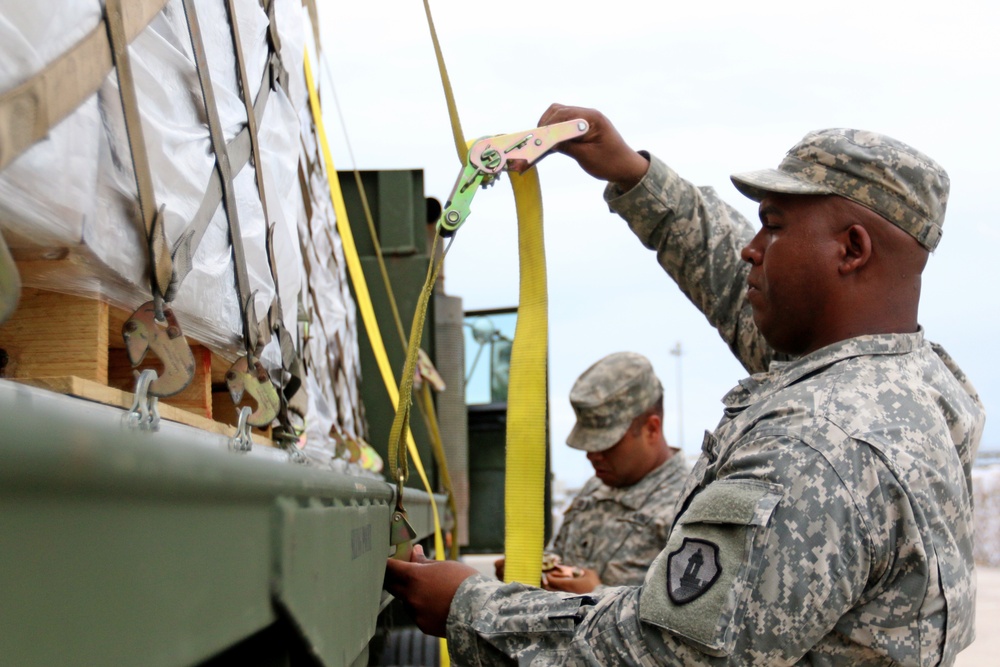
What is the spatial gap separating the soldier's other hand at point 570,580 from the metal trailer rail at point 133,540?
2.63 metres

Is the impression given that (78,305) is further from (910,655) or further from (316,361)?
(316,361)

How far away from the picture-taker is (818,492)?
153cm

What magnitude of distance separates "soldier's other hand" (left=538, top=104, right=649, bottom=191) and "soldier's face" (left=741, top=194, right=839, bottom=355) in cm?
48

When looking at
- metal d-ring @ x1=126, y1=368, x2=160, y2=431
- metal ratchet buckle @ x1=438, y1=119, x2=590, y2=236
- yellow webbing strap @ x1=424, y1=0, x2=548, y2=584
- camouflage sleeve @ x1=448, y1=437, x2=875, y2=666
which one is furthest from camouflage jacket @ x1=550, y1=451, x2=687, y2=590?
metal d-ring @ x1=126, y1=368, x2=160, y2=431

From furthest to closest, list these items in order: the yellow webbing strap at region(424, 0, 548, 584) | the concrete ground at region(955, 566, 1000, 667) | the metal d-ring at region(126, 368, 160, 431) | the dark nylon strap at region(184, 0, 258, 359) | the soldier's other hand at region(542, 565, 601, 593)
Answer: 1. the concrete ground at region(955, 566, 1000, 667)
2. the soldier's other hand at region(542, 565, 601, 593)
3. the yellow webbing strap at region(424, 0, 548, 584)
4. the dark nylon strap at region(184, 0, 258, 359)
5. the metal d-ring at region(126, 368, 160, 431)

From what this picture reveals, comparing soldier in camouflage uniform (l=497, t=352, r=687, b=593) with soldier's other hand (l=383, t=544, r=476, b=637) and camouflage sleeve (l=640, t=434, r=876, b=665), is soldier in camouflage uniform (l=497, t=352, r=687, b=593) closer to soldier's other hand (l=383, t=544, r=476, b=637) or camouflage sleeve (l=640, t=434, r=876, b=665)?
soldier's other hand (l=383, t=544, r=476, b=637)

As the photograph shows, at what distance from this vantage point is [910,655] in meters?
1.58

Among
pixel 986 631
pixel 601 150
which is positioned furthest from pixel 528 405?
pixel 986 631

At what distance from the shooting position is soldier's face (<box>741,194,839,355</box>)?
1821mm

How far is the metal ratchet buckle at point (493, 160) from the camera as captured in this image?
70.8 inches

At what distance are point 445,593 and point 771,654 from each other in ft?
1.92

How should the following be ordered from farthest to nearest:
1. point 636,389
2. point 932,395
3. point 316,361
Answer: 1. point 636,389
2. point 316,361
3. point 932,395

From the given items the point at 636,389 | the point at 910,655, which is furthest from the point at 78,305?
the point at 636,389

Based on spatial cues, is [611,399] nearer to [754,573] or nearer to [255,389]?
[754,573]
